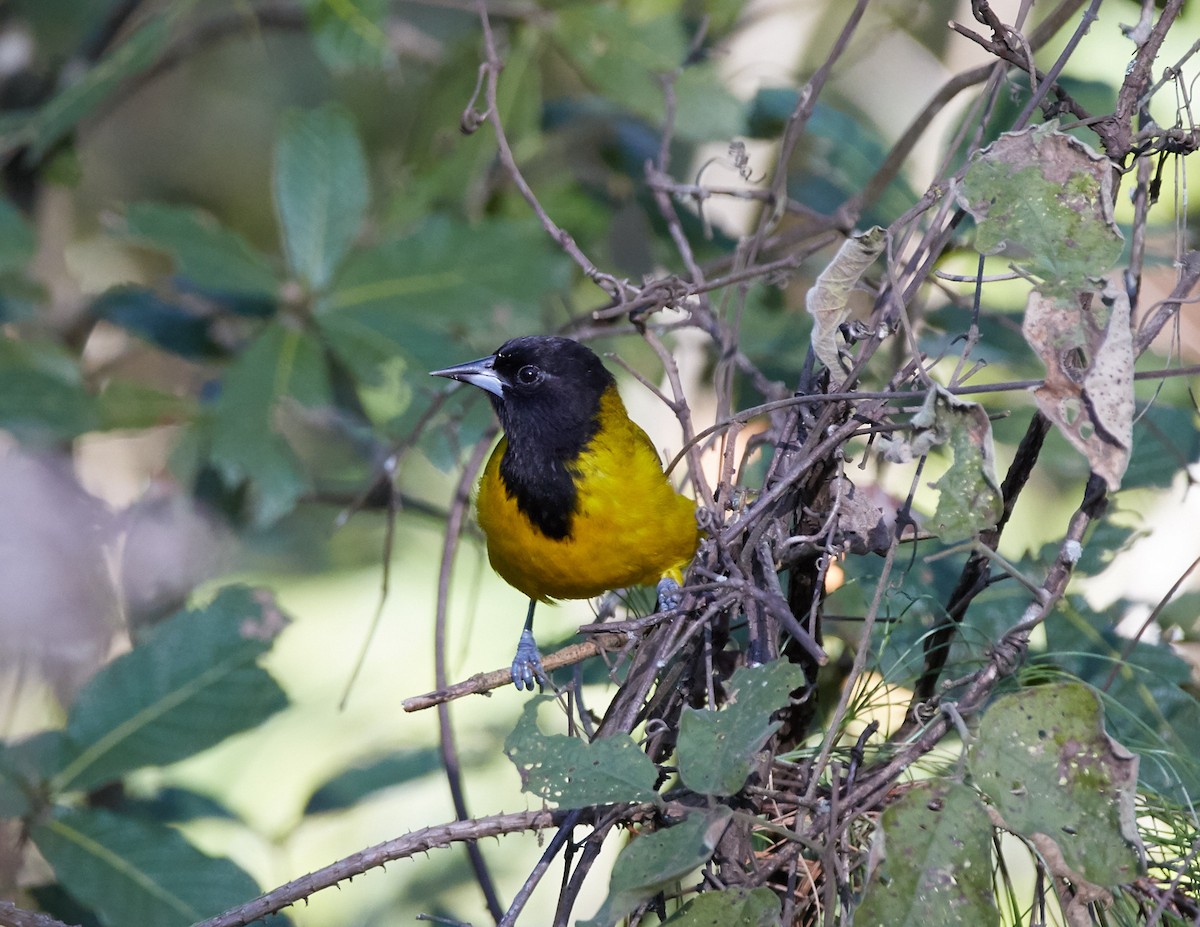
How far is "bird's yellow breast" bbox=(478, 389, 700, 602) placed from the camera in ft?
8.87

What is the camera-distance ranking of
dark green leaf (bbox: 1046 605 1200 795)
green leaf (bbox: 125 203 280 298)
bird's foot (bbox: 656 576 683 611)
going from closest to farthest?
dark green leaf (bbox: 1046 605 1200 795) → bird's foot (bbox: 656 576 683 611) → green leaf (bbox: 125 203 280 298)

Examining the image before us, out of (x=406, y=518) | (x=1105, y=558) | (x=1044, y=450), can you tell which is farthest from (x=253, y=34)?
(x=1105, y=558)

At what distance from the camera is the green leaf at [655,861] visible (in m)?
1.29

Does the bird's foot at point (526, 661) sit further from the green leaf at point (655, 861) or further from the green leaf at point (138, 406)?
the green leaf at point (138, 406)

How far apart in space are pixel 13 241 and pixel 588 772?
2.80 m

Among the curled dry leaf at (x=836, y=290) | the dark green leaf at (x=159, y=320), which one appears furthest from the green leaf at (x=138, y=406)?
the curled dry leaf at (x=836, y=290)

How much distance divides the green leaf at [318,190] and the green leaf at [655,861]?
238 cm

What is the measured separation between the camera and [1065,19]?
8.34 feet

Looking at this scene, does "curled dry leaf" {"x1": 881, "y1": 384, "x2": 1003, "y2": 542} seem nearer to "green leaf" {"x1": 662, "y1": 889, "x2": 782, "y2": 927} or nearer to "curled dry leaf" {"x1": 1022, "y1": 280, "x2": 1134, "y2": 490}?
"curled dry leaf" {"x1": 1022, "y1": 280, "x2": 1134, "y2": 490}

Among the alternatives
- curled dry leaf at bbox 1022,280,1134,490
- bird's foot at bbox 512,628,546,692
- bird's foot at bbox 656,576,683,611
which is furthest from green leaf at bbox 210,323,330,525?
curled dry leaf at bbox 1022,280,1134,490

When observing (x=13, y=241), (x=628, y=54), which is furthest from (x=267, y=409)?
(x=628, y=54)

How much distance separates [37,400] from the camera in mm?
3303

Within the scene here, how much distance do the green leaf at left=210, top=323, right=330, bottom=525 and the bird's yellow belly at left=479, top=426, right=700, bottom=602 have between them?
22.6 inches

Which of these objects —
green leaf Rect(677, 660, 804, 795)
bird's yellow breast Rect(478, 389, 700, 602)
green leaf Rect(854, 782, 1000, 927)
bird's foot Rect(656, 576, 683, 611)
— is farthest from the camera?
bird's yellow breast Rect(478, 389, 700, 602)
